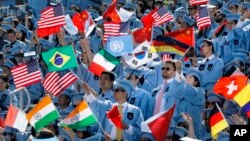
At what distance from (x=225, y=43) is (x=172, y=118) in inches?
194

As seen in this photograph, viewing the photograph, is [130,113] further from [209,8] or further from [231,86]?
[209,8]

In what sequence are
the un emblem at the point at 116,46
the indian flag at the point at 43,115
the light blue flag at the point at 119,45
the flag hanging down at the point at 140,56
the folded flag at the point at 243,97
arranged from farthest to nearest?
the un emblem at the point at 116,46, the light blue flag at the point at 119,45, the flag hanging down at the point at 140,56, the indian flag at the point at 43,115, the folded flag at the point at 243,97

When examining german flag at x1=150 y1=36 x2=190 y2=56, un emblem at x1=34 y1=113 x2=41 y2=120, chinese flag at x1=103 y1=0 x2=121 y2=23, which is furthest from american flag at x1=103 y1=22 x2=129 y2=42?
un emblem at x1=34 y1=113 x2=41 y2=120

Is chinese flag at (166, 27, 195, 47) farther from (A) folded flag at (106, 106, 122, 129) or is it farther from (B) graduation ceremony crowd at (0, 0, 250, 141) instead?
(A) folded flag at (106, 106, 122, 129)

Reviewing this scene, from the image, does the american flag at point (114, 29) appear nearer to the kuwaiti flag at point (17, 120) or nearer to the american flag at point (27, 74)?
the american flag at point (27, 74)

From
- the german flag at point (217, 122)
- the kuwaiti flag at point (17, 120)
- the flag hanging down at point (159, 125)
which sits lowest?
the kuwaiti flag at point (17, 120)

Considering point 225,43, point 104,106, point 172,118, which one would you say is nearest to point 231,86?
point 172,118

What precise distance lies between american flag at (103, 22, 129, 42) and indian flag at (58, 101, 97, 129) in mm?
4970

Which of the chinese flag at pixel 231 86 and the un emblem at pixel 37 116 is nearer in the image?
the chinese flag at pixel 231 86

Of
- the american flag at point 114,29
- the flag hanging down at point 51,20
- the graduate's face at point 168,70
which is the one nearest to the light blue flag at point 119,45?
the american flag at point 114,29

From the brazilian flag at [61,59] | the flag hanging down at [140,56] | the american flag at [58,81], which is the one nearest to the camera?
the american flag at [58,81]

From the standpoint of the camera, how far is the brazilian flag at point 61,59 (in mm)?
14031

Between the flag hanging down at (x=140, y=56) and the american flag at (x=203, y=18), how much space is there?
2466 mm

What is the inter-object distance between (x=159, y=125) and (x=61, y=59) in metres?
3.13
